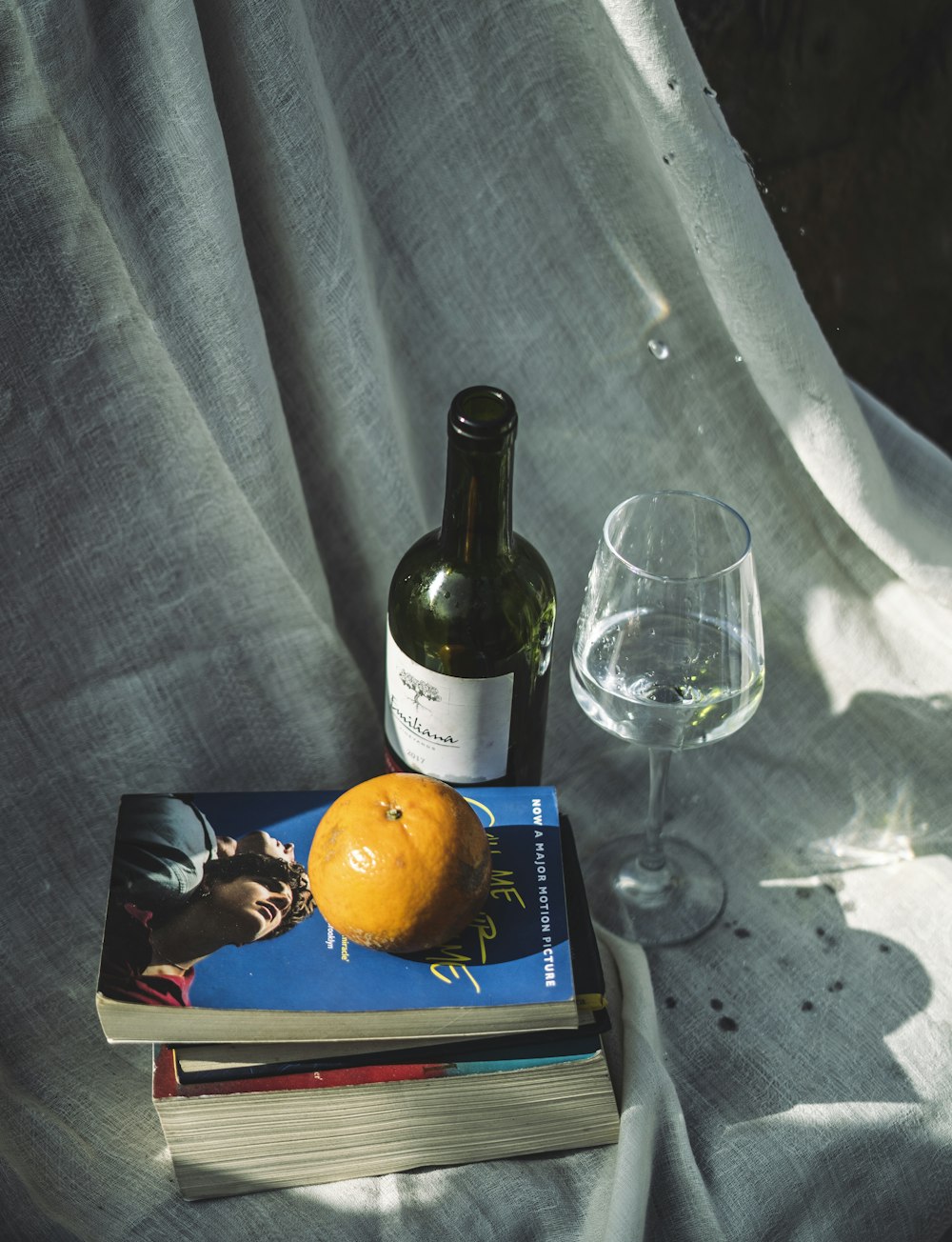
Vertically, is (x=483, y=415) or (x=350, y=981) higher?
(x=483, y=415)

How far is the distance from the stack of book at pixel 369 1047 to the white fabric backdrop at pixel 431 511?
0.08 feet

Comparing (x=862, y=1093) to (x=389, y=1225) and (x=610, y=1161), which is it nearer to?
(x=610, y=1161)

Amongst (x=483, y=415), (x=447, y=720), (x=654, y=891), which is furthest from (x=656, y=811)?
(x=483, y=415)

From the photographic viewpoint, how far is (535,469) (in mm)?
853

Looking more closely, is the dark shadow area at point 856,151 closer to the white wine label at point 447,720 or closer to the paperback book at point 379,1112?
the white wine label at point 447,720

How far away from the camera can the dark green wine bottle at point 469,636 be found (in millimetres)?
679

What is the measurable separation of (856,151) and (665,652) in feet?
1.93

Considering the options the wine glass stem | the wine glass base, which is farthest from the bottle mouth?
the wine glass base

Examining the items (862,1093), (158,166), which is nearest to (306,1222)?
(862,1093)

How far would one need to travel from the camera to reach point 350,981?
62cm

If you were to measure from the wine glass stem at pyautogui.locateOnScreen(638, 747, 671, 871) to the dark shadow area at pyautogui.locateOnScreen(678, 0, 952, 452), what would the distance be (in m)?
0.48

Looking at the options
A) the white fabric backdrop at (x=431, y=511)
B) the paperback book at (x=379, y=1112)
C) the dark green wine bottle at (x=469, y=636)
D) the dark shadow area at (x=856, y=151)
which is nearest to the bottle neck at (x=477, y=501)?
the dark green wine bottle at (x=469, y=636)

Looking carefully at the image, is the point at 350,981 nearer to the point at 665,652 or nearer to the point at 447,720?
the point at 447,720

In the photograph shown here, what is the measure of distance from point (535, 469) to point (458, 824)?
32 cm
